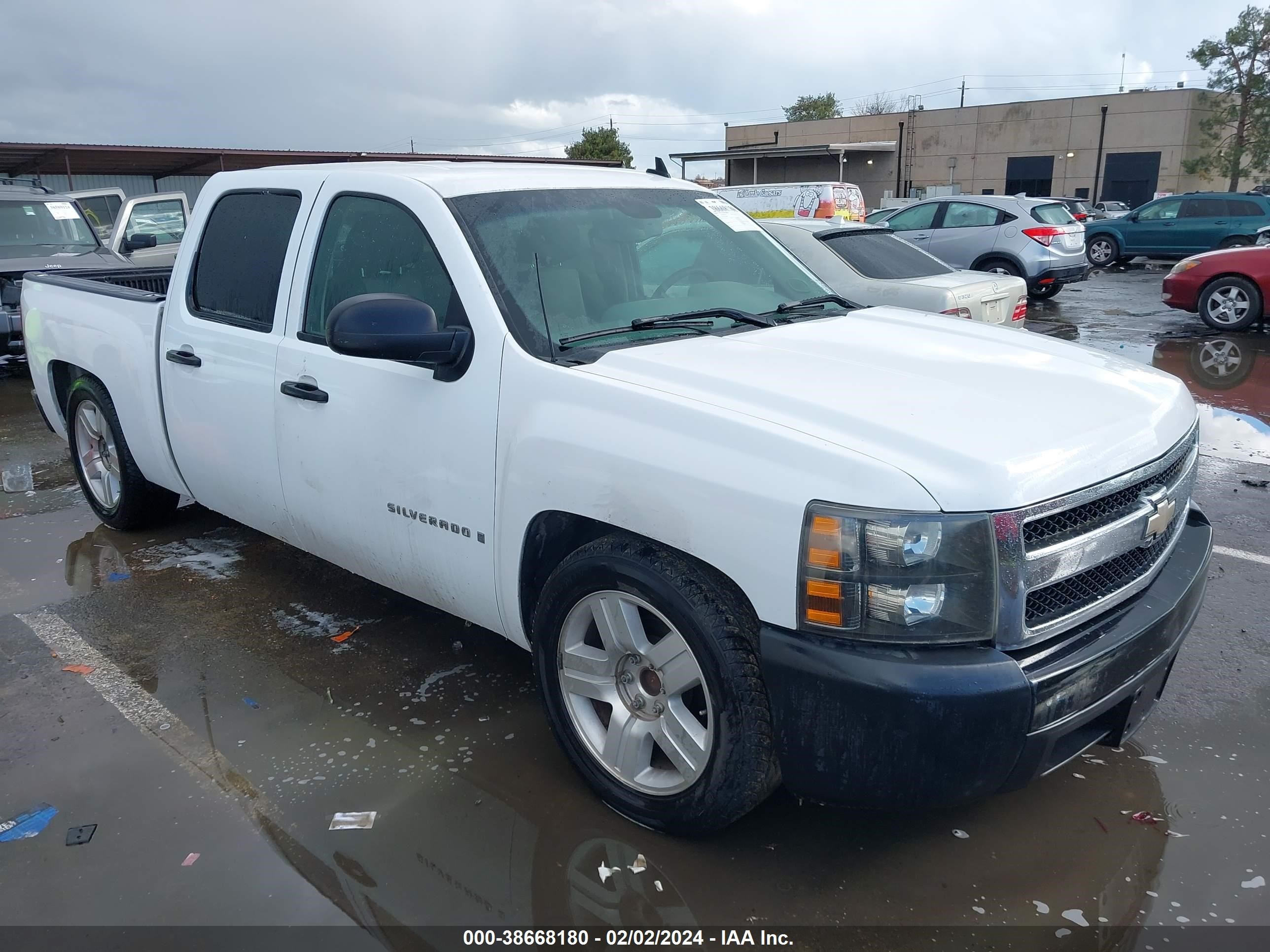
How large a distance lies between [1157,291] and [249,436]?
1912 centimetres

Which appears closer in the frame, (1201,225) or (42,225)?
(42,225)

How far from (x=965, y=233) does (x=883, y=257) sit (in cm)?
803

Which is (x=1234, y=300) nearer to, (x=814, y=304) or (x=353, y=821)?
(x=814, y=304)

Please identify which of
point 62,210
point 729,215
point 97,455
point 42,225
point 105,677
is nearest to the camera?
point 105,677

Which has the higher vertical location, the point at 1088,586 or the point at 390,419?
the point at 390,419

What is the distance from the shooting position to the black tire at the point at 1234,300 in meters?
12.3

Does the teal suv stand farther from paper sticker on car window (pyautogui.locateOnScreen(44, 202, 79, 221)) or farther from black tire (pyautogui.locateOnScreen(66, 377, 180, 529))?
black tire (pyautogui.locateOnScreen(66, 377, 180, 529))

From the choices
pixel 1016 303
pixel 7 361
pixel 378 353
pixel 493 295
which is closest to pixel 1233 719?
pixel 493 295

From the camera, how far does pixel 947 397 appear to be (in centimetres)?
269

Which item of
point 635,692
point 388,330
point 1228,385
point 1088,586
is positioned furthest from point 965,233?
point 635,692

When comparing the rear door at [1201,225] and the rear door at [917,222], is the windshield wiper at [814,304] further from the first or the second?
the rear door at [1201,225]

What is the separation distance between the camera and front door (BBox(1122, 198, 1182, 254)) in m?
22.6

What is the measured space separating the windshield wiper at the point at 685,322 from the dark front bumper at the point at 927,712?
120 centimetres

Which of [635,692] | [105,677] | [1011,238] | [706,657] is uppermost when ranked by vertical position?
[1011,238]
